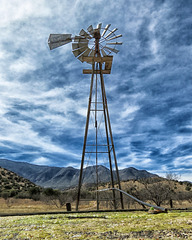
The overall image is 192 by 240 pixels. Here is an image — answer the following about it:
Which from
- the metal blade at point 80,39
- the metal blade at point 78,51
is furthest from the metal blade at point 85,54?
the metal blade at point 80,39

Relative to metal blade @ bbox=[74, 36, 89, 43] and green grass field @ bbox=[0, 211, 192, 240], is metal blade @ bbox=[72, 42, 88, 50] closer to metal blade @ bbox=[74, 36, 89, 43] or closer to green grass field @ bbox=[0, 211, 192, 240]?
metal blade @ bbox=[74, 36, 89, 43]

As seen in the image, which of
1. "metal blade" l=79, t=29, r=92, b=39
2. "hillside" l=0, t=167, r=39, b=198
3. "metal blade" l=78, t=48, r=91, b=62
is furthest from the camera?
"hillside" l=0, t=167, r=39, b=198

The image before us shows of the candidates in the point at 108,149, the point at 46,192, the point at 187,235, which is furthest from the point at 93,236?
the point at 46,192

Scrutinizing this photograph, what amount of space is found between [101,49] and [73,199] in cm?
2405

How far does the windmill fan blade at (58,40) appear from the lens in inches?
514

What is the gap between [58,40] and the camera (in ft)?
43.7

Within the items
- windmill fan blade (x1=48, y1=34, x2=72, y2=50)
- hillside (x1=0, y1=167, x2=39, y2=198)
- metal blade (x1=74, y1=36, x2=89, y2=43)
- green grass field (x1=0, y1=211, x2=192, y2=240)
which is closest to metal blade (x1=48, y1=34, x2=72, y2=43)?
windmill fan blade (x1=48, y1=34, x2=72, y2=50)

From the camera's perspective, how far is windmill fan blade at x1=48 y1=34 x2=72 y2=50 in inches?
514

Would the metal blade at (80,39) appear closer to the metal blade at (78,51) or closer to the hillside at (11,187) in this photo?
the metal blade at (78,51)

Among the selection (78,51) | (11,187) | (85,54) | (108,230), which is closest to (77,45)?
(78,51)

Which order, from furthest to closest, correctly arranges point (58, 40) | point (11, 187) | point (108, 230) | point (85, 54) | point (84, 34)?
point (11, 187) < point (85, 54) < point (84, 34) < point (58, 40) < point (108, 230)

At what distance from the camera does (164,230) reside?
12.6 feet

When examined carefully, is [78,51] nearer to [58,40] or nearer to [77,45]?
[77,45]

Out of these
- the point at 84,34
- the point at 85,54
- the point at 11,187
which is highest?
the point at 84,34
